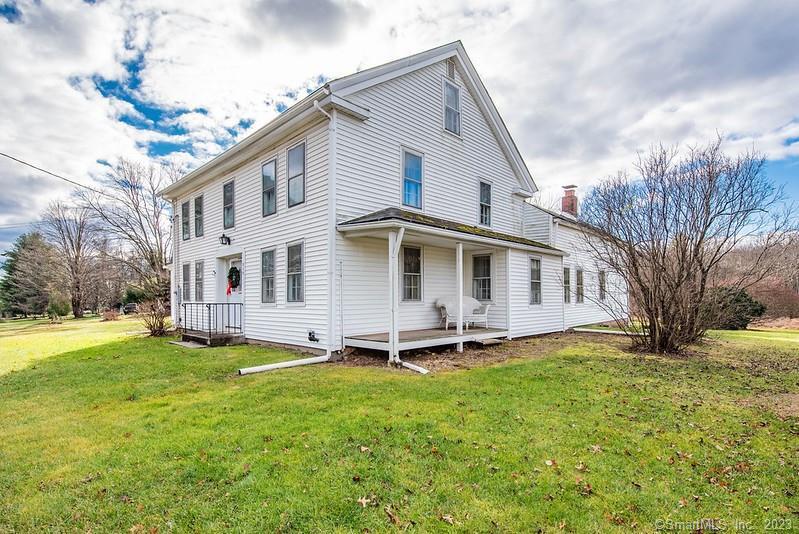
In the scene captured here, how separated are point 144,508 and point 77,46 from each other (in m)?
13.6

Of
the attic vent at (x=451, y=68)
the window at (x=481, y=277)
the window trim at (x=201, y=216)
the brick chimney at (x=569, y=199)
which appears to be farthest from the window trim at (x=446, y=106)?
the window trim at (x=201, y=216)

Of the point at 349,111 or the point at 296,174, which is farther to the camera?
the point at 296,174

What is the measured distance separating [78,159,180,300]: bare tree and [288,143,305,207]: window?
77.6 feet

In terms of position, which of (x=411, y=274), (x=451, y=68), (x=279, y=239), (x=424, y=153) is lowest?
(x=411, y=274)

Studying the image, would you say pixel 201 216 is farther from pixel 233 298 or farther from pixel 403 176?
pixel 403 176

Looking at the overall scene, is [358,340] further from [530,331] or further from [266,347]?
[530,331]

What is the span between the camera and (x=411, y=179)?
1109 cm

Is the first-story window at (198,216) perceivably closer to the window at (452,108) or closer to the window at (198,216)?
the window at (198,216)

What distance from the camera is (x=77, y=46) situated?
432 inches

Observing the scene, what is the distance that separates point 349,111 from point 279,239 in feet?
13.0

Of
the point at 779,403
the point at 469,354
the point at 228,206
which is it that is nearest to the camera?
the point at 779,403

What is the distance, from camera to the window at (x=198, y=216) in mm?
14760

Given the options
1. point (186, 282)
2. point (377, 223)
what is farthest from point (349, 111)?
point (186, 282)

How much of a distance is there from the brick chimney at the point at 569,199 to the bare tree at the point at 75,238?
132 ft
